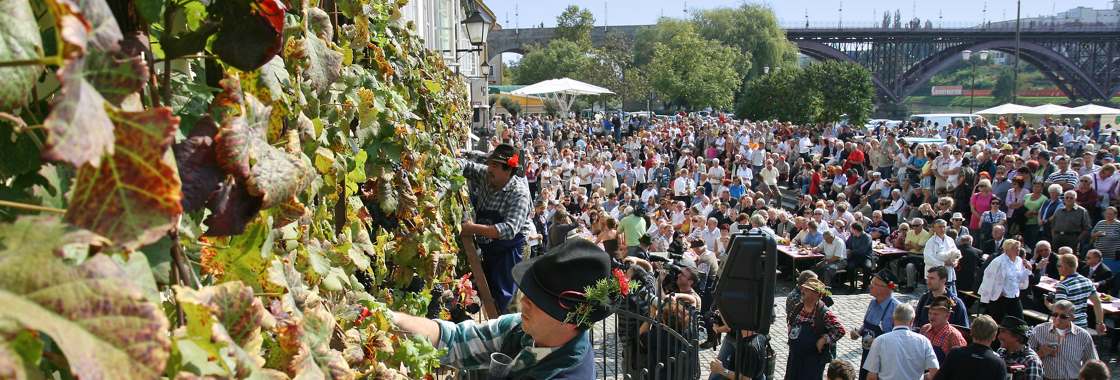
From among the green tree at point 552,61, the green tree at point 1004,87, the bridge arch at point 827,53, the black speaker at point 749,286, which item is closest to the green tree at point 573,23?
the green tree at point 552,61

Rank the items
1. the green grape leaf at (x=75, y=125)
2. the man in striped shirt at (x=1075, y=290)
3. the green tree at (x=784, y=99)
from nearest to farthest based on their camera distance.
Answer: the green grape leaf at (x=75, y=125)
the man in striped shirt at (x=1075, y=290)
the green tree at (x=784, y=99)

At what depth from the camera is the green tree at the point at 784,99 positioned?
35750 millimetres

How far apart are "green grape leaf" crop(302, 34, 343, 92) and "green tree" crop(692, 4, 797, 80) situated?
65.0 m

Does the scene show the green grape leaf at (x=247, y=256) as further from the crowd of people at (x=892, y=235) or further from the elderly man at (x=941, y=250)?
the elderly man at (x=941, y=250)

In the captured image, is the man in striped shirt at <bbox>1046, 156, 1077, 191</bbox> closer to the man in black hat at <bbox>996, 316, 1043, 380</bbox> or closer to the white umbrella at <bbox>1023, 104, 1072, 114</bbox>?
the man in black hat at <bbox>996, 316, 1043, 380</bbox>

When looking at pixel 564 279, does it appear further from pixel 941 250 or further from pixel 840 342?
pixel 941 250

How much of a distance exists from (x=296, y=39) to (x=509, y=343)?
1.55 m

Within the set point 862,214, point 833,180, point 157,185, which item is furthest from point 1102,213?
point 157,185

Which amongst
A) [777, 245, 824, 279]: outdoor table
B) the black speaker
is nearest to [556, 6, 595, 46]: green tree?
[777, 245, 824, 279]: outdoor table

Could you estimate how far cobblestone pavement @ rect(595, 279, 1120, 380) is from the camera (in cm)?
962

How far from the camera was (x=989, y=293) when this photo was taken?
10.3 metres

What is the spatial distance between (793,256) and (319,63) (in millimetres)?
12454

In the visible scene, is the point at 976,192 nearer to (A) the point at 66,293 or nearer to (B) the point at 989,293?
(B) the point at 989,293

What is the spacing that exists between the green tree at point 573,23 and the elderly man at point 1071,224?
65.3m
